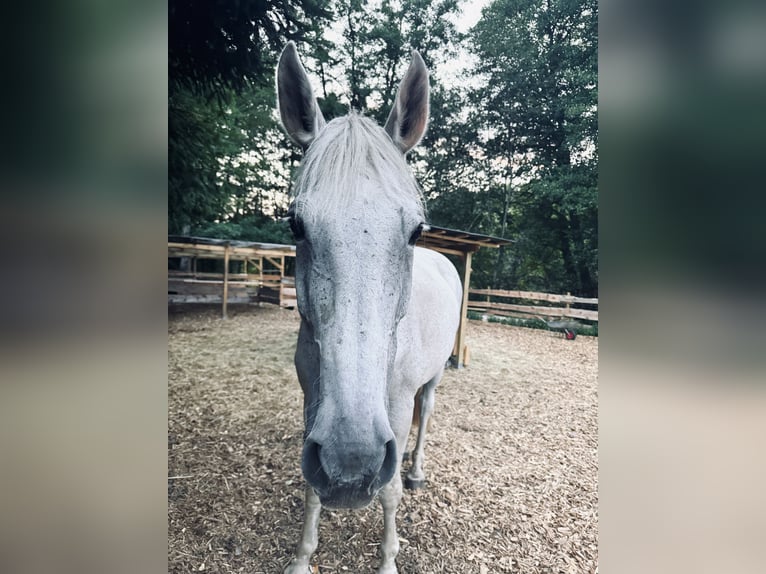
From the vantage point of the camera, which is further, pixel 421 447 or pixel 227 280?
pixel 227 280

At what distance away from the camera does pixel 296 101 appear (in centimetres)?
Answer: 122

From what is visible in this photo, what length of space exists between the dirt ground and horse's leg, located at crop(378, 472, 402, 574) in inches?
4.2

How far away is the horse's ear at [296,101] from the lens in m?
1.14

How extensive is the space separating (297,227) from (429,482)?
87.7 inches

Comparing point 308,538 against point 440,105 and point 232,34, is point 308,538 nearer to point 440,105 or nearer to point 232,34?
point 232,34

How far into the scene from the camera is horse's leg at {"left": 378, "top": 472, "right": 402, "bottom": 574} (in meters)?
1.57

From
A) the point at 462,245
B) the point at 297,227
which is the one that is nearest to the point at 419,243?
the point at 462,245

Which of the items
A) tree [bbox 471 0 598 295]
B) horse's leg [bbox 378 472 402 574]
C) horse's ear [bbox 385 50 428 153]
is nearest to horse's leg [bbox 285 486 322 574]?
horse's leg [bbox 378 472 402 574]

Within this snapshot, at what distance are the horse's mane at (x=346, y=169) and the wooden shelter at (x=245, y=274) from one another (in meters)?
3.13

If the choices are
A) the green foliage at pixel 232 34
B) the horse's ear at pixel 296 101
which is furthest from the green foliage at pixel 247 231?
the horse's ear at pixel 296 101

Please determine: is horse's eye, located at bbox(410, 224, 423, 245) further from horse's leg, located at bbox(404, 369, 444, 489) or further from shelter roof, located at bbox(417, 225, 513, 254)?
shelter roof, located at bbox(417, 225, 513, 254)

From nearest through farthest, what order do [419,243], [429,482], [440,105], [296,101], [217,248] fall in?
[296,101] < [429,482] < [440,105] < [419,243] < [217,248]
